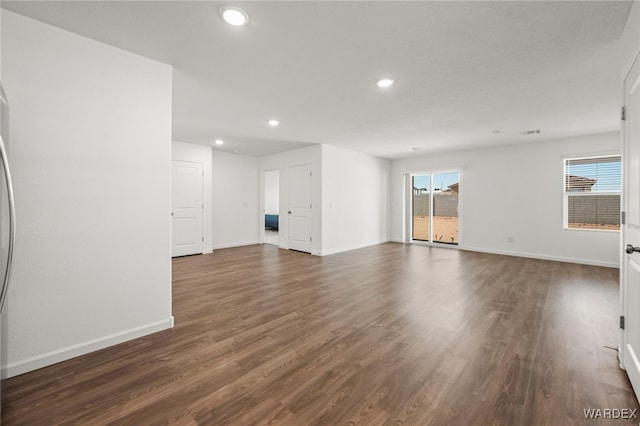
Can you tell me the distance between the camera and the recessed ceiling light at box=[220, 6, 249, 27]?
5.96 ft

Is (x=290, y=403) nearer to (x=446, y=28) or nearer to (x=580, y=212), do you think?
(x=446, y=28)

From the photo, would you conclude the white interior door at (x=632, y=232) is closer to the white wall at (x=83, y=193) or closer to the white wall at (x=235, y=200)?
the white wall at (x=83, y=193)

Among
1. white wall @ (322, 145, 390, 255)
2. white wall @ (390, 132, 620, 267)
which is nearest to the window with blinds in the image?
white wall @ (390, 132, 620, 267)

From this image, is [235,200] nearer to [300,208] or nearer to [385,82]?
[300,208]

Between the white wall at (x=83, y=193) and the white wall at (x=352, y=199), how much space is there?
395 cm

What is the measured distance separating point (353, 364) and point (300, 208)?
4.79m

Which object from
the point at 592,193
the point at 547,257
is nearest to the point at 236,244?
the point at 547,257

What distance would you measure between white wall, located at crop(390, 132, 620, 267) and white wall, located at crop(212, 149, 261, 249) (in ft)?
16.7

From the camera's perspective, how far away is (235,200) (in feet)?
23.8

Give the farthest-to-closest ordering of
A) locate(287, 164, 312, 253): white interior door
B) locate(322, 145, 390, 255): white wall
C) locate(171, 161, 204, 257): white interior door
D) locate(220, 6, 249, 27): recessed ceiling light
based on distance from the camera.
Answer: locate(287, 164, 312, 253): white interior door, locate(322, 145, 390, 255): white wall, locate(171, 161, 204, 257): white interior door, locate(220, 6, 249, 27): recessed ceiling light

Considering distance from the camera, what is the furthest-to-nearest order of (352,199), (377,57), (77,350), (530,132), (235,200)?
(235,200) < (352,199) < (530,132) < (377,57) < (77,350)

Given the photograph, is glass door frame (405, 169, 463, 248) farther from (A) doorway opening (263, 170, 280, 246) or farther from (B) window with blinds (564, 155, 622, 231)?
(A) doorway opening (263, 170, 280, 246)

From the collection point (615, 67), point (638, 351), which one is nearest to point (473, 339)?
point (638, 351)

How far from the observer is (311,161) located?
6.24 metres
